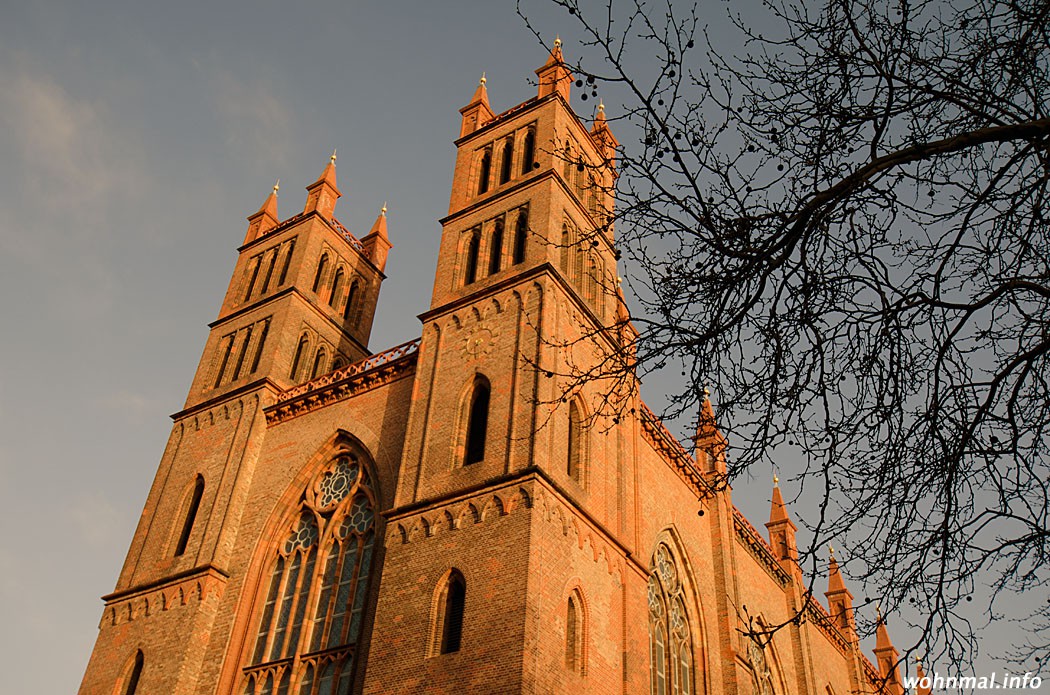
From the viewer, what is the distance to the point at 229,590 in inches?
706

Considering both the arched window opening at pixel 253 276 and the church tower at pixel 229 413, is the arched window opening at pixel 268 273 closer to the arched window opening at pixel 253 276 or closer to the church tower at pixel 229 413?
the church tower at pixel 229 413

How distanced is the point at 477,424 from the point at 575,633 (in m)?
4.12

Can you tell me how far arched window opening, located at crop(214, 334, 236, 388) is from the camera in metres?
22.4

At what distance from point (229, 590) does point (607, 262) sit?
424 inches

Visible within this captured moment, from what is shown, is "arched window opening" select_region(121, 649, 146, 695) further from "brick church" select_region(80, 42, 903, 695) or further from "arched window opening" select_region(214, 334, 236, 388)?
"arched window opening" select_region(214, 334, 236, 388)

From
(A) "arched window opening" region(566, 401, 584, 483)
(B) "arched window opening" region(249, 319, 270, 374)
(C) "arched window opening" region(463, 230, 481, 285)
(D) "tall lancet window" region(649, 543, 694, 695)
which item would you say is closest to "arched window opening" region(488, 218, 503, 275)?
(C) "arched window opening" region(463, 230, 481, 285)

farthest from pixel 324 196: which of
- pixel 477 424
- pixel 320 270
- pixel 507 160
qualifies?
pixel 477 424

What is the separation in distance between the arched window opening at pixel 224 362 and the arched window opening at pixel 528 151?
28.1 ft

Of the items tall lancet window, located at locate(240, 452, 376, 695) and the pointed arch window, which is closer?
tall lancet window, located at locate(240, 452, 376, 695)

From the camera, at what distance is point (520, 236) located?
1895 cm

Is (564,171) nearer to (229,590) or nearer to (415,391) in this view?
(415,391)

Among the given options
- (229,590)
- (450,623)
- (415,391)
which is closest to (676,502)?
(415,391)

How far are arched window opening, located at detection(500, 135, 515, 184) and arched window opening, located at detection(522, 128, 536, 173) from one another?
306 mm

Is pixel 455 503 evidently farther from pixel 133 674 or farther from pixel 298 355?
pixel 298 355
